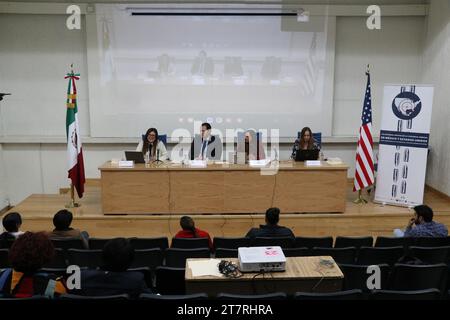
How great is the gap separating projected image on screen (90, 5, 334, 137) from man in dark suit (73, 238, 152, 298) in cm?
547

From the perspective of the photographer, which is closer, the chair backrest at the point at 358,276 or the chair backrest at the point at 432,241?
the chair backrest at the point at 358,276

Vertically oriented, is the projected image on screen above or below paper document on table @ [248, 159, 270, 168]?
above

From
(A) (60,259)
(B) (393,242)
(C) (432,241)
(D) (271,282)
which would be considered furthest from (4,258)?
(C) (432,241)

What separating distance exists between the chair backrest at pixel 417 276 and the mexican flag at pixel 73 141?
15.4 feet

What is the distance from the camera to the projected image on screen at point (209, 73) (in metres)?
7.87

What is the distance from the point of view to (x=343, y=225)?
620cm

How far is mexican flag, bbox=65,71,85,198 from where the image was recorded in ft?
21.0

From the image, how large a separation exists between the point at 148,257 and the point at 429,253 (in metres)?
2.49

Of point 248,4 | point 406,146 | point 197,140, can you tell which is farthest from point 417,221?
point 248,4

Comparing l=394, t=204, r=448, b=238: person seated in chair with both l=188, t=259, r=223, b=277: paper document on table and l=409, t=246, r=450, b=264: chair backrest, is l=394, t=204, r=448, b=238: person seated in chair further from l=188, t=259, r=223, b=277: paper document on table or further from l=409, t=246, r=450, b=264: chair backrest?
l=188, t=259, r=223, b=277: paper document on table

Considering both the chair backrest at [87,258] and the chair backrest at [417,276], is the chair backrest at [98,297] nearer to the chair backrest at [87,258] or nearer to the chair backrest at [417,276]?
the chair backrest at [87,258]

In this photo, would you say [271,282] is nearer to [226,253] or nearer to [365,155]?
[226,253]

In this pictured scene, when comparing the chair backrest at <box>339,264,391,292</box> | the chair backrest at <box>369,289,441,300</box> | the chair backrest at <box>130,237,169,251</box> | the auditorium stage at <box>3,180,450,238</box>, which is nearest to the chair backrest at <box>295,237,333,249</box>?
the chair backrest at <box>339,264,391,292</box>

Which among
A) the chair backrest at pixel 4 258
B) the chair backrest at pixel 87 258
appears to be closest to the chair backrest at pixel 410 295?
the chair backrest at pixel 87 258
